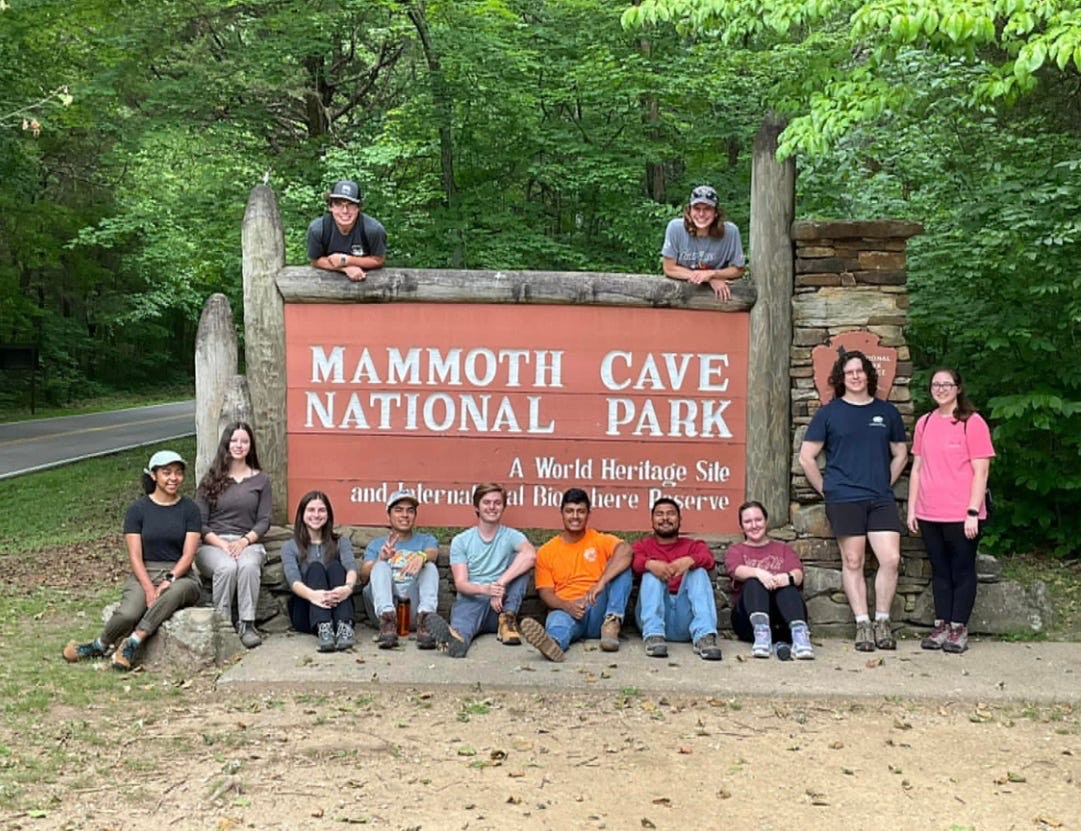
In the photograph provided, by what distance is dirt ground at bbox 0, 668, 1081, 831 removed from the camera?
3.70 meters

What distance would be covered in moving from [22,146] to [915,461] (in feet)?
46.5

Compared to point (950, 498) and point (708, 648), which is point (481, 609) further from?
point (950, 498)

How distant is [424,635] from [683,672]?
1.42 meters

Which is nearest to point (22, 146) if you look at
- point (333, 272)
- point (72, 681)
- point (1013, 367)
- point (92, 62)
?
point (92, 62)

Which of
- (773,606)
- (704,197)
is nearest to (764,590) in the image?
(773,606)

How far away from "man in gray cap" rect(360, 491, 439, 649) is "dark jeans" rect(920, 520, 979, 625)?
2717 mm

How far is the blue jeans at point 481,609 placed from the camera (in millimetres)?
5824

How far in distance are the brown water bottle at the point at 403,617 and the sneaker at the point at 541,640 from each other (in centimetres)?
88

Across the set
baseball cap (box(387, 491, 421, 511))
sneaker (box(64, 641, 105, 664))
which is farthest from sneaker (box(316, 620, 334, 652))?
sneaker (box(64, 641, 105, 664))

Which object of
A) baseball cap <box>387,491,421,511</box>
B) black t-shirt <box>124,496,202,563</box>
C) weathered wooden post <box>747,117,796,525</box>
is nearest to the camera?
black t-shirt <box>124,496,202,563</box>

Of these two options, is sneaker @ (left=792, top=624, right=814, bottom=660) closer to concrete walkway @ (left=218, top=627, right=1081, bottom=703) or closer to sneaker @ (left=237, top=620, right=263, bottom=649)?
concrete walkway @ (left=218, top=627, right=1081, bottom=703)

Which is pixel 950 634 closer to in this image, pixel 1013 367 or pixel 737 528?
pixel 737 528

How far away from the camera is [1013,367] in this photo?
8.66 m

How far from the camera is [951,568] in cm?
586
